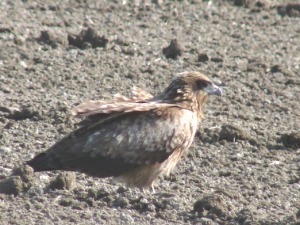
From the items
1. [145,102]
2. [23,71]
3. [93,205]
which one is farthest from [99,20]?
[93,205]

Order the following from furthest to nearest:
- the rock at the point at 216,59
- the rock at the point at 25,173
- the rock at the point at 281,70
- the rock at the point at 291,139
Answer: the rock at the point at 216,59
the rock at the point at 281,70
the rock at the point at 291,139
the rock at the point at 25,173

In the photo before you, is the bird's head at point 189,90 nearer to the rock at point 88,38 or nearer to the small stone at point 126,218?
the small stone at point 126,218

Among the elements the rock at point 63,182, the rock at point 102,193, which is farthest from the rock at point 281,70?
the rock at point 63,182

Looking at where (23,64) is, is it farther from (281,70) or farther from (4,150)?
(281,70)

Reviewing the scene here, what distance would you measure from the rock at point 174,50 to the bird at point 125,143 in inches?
153

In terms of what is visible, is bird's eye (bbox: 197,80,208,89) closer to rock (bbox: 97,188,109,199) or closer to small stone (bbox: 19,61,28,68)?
rock (bbox: 97,188,109,199)

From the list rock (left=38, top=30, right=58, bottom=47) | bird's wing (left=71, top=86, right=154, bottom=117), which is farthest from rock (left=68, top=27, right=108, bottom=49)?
bird's wing (left=71, top=86, right=154, bottom=117)

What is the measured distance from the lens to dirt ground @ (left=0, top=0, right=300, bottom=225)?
19.7 feet

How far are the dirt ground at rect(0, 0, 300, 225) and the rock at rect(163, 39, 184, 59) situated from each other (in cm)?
3

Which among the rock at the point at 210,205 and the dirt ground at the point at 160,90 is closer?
the rock at the point at 210,205

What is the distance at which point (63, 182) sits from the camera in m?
6.25

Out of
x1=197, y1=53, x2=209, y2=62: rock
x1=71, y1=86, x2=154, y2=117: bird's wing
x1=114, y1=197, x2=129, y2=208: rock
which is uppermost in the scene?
x1=71, y1=86, x2=154, y2=117: bird's wing

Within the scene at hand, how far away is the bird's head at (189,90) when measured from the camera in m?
6.95

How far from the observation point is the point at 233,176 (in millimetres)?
7023
